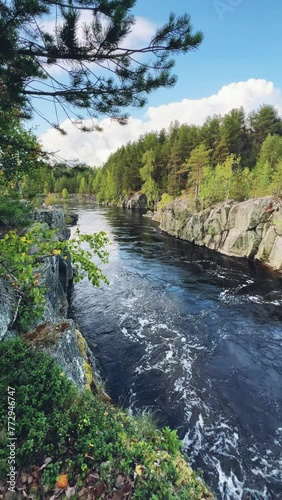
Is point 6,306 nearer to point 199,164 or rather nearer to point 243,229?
point 243,229

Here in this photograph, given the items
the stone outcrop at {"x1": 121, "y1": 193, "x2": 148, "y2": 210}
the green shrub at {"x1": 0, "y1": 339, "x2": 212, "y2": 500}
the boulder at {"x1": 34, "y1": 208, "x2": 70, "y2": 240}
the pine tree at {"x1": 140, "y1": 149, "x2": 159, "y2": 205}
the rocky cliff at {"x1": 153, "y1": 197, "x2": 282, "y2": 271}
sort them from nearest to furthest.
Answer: the green shrub at {"x1": 0, "y1": 339, "x2": 212, "y2": 500}, the boulder at {"x1": 34, "y1": 208, "x2": 70, "y2": 240}, the rocky cliff at {"x1": 153, "y1": 197, "x2": 282, "y2": 271}, the pine tree at {"x1": 140, "y1": 149, "x2": 159, "y2": 205}, the stone outcrop at {"x1": 121, "y1": 193, "x2": 148, "y2": 210}

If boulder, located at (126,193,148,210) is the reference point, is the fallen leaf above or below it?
below

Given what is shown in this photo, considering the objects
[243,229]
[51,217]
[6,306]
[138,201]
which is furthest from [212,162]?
[6,306]

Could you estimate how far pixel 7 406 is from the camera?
4.07 m

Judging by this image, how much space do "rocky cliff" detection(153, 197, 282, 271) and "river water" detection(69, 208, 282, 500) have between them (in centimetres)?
411

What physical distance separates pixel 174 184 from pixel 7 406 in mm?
54789

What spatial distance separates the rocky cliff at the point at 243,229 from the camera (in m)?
24.0

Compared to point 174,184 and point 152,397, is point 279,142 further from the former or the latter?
point 152,397

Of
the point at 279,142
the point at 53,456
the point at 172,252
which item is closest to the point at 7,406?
the point at 53,456

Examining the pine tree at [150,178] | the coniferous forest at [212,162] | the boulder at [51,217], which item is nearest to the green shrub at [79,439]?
the boulder at [51,217]

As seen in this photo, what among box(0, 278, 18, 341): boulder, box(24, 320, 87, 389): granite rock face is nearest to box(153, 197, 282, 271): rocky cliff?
box(24, 320, 87, 389): granite rock face

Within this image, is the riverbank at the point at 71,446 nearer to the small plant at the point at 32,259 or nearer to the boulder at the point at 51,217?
the small plant at the point at 32,259

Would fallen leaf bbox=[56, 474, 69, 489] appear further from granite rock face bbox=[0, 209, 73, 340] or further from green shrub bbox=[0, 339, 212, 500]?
granite rock face bbox=[0, 209, 73, 340]

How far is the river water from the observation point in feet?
22.4
